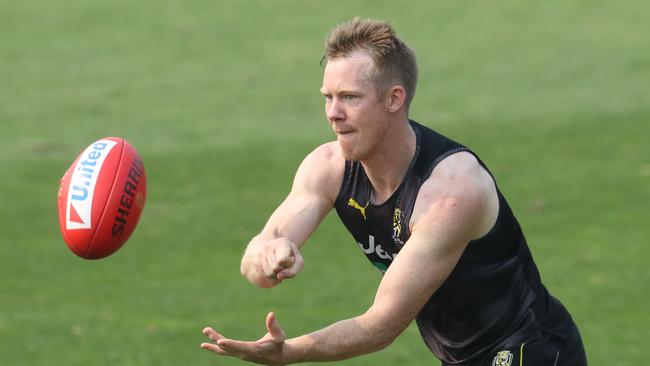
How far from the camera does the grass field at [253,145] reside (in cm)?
1274

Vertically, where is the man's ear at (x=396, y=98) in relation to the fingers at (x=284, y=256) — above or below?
above

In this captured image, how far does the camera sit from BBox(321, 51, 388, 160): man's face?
22.1 ft

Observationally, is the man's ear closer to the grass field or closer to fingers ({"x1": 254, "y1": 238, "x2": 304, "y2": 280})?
fingers ({"x1": 254, "y1": 238, "x2": 304, "y2": 280})

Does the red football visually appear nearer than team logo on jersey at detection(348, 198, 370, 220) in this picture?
No

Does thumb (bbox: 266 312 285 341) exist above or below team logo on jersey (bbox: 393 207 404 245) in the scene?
below

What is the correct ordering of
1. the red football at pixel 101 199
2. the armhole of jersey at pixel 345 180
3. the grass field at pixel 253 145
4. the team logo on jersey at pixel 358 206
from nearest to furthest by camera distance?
the team logo on jersey at pixel 358 206 → the armhole of jersey at pixel 345 180 → the red football at pixel 101 199 → the grass field at pixel 253 145

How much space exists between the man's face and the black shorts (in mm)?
1377

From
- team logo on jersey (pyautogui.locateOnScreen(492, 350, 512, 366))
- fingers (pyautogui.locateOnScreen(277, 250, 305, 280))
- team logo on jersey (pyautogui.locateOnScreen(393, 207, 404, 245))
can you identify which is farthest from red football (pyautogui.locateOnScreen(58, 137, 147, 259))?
team logo on jersey (pyautogui.locateOnScreen(492, 350, 512, 366))

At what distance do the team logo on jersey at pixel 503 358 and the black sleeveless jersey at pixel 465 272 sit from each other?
0.06 m

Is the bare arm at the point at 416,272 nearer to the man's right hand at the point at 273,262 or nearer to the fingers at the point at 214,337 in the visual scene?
the fingers at the point at 214,337

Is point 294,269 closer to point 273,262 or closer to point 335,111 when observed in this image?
point 273,262

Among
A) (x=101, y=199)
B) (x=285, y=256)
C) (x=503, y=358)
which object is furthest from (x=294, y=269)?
(x=101, y=199)

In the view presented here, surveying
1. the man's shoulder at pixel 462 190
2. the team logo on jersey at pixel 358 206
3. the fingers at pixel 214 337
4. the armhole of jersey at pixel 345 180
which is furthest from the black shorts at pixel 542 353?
the fingers at pixel 214 337

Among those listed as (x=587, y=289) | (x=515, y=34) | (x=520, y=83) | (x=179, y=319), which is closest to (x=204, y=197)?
(x=179, y=319)
